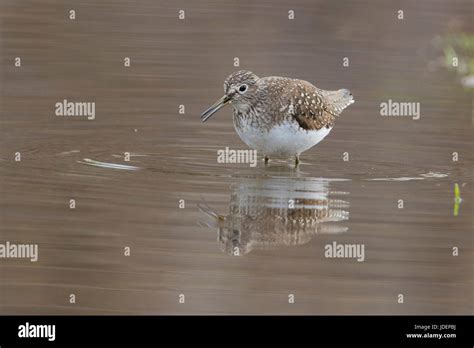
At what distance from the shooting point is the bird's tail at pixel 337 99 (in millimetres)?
18219

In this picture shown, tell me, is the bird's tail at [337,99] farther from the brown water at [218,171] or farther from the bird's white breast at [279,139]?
the bird's white breast at [279,139]

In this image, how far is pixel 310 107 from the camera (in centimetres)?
1708

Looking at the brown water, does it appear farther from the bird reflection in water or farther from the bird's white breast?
the bird's white breast

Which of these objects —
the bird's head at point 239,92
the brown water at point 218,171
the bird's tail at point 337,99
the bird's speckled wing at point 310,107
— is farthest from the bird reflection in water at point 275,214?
the bird's tail at point 337,99

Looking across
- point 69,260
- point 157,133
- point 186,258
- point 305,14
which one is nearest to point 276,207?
point 186,258

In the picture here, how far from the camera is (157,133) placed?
19094 mm

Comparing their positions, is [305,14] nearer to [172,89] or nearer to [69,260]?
[172,89]

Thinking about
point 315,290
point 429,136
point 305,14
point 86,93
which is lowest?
point 315,290

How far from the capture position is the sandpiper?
1666 cm

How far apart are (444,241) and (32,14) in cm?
1622

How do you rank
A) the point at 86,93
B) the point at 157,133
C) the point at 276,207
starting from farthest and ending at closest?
the point at 86,93
the point at 157,133
the point at 276,207

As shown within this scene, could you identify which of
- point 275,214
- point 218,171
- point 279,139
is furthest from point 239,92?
point 275,214

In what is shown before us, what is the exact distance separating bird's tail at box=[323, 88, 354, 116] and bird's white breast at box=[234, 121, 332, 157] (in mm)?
1481

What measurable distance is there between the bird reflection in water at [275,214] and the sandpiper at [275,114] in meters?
1.13
